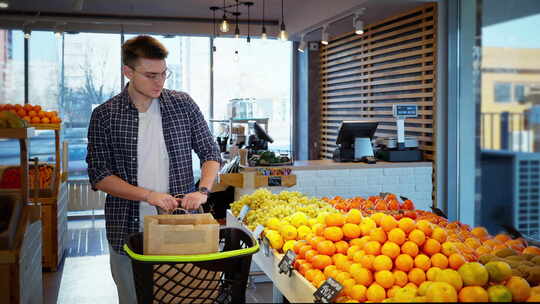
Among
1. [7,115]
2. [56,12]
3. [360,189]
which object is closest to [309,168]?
[360,189]

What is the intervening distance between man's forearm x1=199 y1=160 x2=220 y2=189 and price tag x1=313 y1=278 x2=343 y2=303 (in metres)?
0.75

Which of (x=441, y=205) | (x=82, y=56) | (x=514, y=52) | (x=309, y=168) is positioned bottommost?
(x=441, y=205)

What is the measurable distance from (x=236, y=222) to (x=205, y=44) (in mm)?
6751

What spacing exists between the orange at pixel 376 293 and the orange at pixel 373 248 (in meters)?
0.20

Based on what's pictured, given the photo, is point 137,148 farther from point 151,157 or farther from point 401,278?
point 401,278

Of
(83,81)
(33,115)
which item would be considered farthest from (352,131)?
(83,81)

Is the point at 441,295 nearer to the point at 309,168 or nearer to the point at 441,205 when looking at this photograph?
the point at 309,168

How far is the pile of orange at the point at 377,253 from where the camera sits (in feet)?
7.13

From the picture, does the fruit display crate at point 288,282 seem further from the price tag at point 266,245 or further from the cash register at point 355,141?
the cash register at point 355,141

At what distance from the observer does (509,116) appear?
5367mm

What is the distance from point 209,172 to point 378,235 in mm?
858

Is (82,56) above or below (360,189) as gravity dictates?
above

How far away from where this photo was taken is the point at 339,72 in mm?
9305

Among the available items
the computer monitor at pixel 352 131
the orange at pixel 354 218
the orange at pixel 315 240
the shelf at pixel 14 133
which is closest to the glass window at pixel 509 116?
the computer monitor at pixel 352 131
